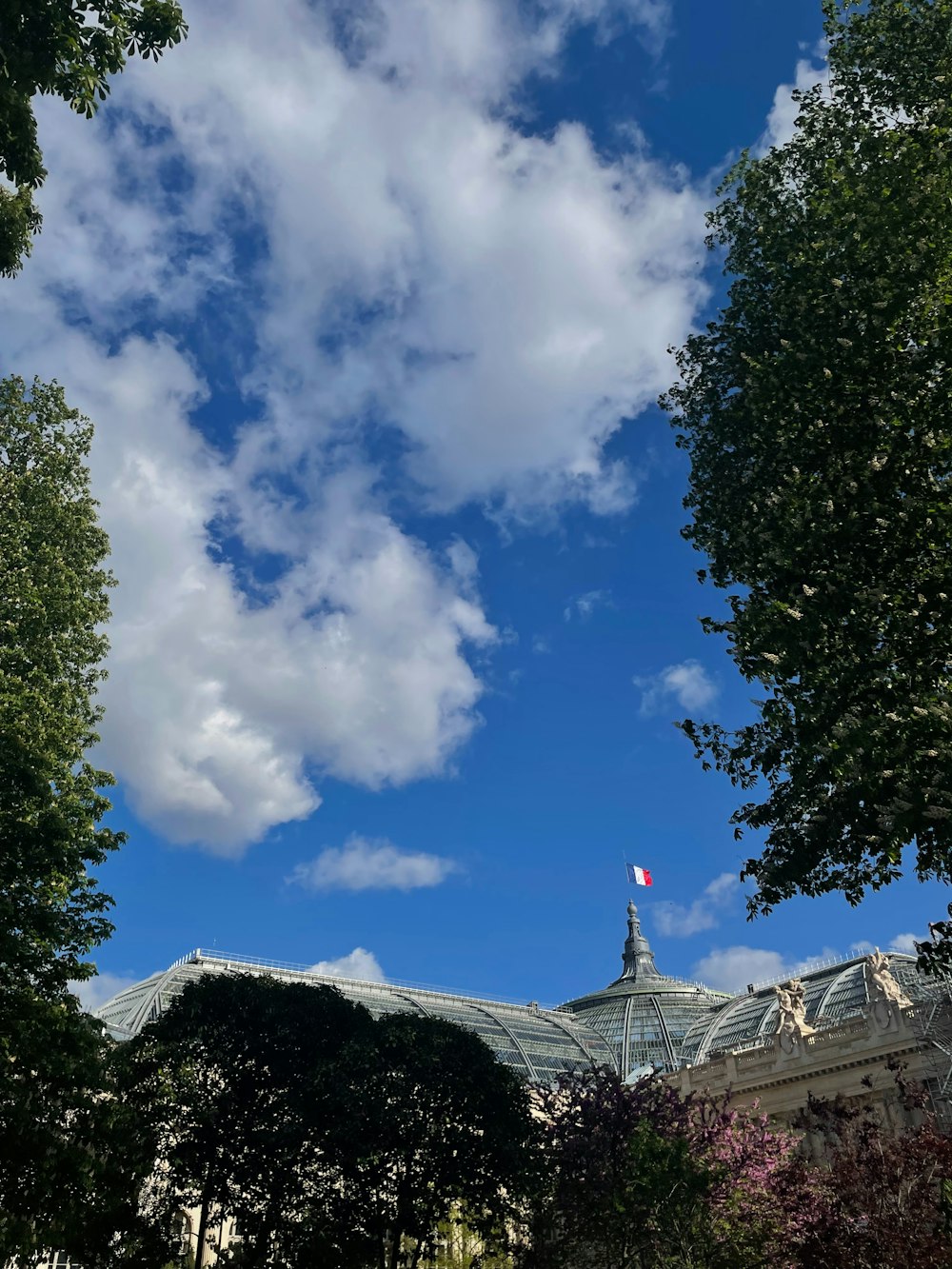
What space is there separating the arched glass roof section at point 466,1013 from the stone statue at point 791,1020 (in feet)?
63.6

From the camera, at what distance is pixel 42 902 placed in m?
23.1

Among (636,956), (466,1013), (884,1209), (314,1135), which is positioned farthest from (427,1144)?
(636,956)

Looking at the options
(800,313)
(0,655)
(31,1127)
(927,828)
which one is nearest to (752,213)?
(800,313)

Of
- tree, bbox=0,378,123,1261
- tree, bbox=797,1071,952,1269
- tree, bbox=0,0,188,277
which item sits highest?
tree, bbox=0,0,188,277

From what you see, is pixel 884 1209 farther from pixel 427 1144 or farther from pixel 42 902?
pixel 42 902

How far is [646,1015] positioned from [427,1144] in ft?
202

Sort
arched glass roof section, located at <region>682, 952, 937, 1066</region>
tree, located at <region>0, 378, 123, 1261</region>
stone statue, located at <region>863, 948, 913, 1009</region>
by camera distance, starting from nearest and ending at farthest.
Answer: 1. tree, located at <region>0, 378, 123, 1261</region>
2. stone statue, located at <region>863, 948, 913, 1009</region>
3. arched glass roof section, located at <region>682, 952, 937, 1066</region>

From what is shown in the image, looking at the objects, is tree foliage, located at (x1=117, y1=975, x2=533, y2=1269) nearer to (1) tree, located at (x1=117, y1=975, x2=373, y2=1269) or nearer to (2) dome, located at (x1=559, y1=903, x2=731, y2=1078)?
(1) tree, located at (x1=117, y1=975, x2=373, y2=1269)

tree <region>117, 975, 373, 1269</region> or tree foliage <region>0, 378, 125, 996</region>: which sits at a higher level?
tree foliage <region>0, 378, 125, 996</region>

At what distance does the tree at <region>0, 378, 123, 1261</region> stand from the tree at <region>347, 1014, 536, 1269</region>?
42.6ft

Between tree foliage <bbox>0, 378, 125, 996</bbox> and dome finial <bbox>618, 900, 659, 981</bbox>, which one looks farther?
dome finial <bbox>618, 900, 659, 981</bbox>

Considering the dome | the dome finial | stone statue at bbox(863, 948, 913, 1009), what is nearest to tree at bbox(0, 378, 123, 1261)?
stone statue at bbox(863, 948, 913, 1009)

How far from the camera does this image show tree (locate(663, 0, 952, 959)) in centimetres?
1742

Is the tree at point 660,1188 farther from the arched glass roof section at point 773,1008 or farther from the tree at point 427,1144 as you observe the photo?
the arched glass roof section at point 773,1008
